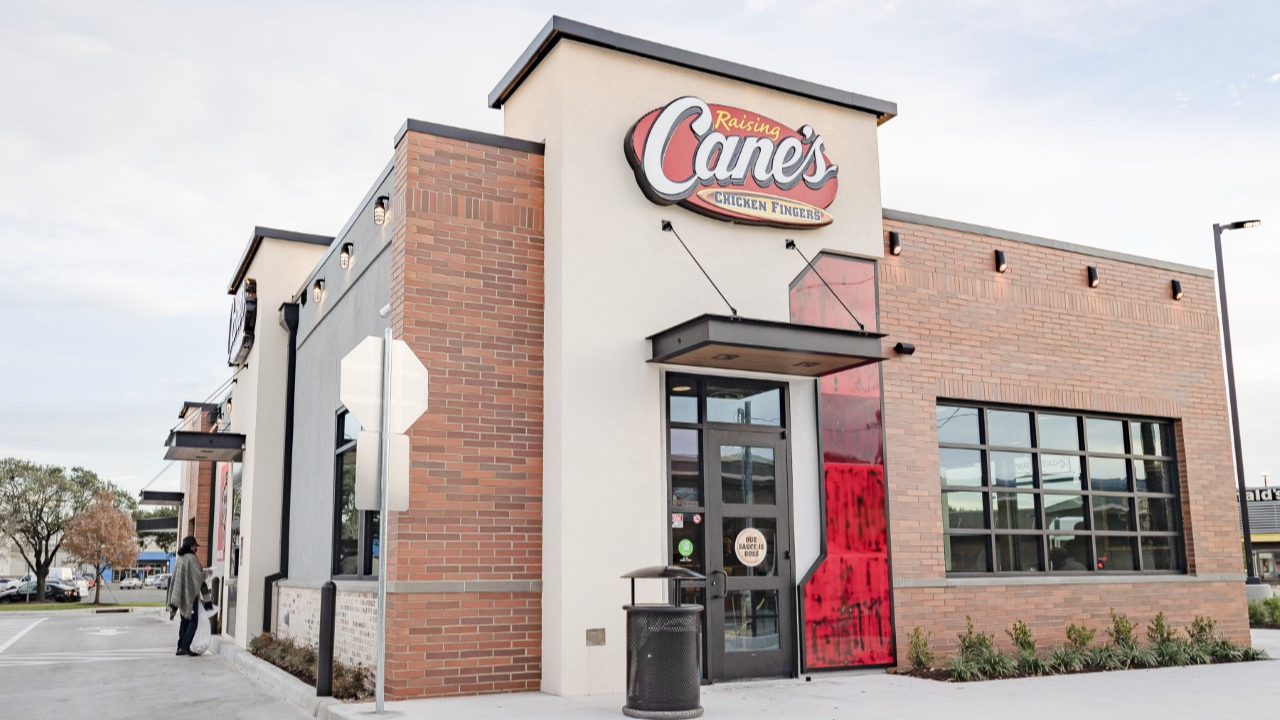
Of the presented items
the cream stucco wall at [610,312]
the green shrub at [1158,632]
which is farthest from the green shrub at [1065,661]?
the cream stucco wall at [610,312]

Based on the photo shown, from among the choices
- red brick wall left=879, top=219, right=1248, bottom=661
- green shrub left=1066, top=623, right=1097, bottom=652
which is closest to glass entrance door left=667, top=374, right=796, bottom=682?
red brick wall left=879, top=219, right=1248, bottom=661

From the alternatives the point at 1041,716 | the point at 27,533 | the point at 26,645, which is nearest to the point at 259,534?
the point at 26,645

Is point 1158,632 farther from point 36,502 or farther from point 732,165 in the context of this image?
point 36,502

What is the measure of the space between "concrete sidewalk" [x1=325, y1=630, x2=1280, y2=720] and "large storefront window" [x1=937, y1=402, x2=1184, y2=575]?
1.97m

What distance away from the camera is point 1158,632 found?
1360cm

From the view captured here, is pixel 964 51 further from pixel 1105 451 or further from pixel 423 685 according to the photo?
pixel 423 685

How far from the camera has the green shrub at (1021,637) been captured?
1224 centimetres

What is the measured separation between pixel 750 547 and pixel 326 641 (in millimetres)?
4446

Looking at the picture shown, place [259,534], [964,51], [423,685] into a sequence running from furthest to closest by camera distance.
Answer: [259,534], [964,51], [423,685]

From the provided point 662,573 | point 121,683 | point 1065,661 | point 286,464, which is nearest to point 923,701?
point 662,573

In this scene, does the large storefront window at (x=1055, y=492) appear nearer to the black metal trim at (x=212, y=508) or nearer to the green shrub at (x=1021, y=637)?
the green shrub at (x=1021, y=637)

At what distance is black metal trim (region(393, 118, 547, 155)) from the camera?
1048 centimetres

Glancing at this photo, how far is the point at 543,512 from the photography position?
1038 cm

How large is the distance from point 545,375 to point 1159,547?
9731 mm
